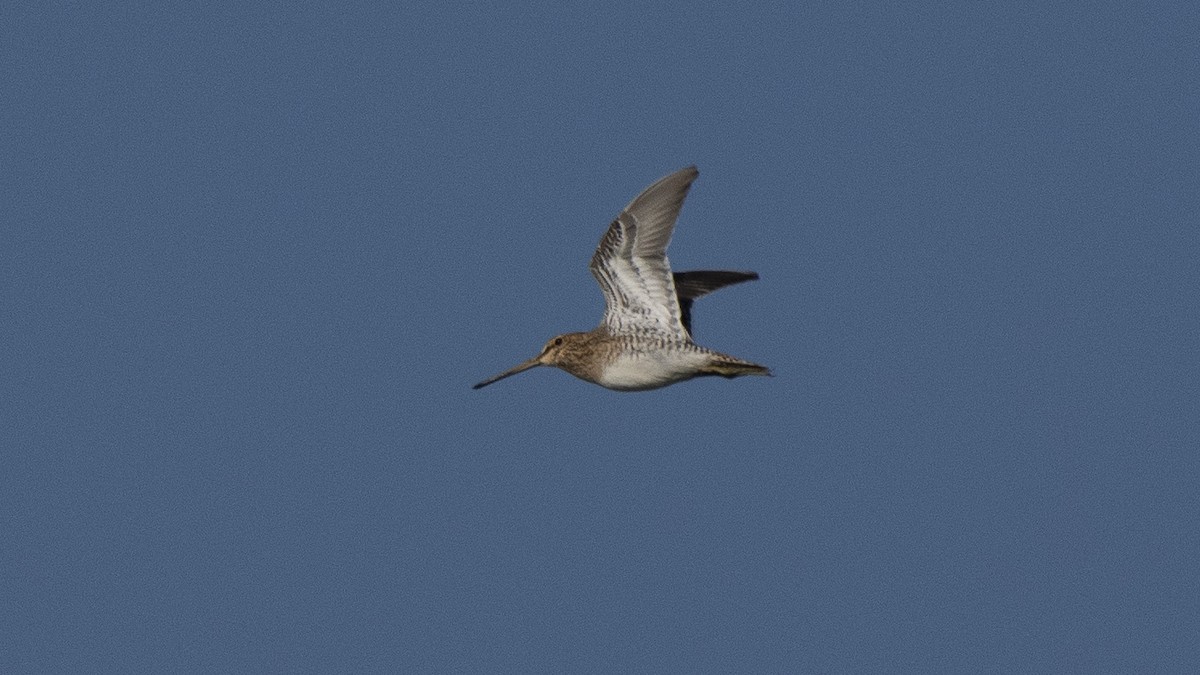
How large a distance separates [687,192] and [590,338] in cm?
157

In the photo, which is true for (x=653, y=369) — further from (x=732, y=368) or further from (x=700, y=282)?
(x=700, y=282)

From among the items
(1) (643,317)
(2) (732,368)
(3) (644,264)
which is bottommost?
(2) (732,368)

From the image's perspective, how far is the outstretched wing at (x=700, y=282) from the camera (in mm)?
18203

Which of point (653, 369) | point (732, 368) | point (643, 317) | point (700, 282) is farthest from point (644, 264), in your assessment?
point (700, 282)

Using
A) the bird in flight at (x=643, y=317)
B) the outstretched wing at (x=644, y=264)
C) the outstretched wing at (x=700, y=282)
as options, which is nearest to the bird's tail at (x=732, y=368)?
the bird in flight at (x=643, y=317)

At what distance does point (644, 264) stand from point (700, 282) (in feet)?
5.41

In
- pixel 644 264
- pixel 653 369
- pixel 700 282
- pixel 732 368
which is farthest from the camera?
pixel 700 282

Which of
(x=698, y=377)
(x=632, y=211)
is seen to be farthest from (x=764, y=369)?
(x=632, y=211)

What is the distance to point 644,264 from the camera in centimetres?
1670

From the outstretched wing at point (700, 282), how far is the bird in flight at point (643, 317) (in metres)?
1.24

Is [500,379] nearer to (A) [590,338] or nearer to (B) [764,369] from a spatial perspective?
(A) [590,338]

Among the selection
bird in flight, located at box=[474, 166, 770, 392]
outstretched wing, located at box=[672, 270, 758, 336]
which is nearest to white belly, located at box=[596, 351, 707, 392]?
bird in flight, located at box=[474, 166, 770, 392]

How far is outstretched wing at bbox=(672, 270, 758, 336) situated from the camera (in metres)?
18.2

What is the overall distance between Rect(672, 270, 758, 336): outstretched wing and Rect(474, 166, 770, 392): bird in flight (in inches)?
49.0
